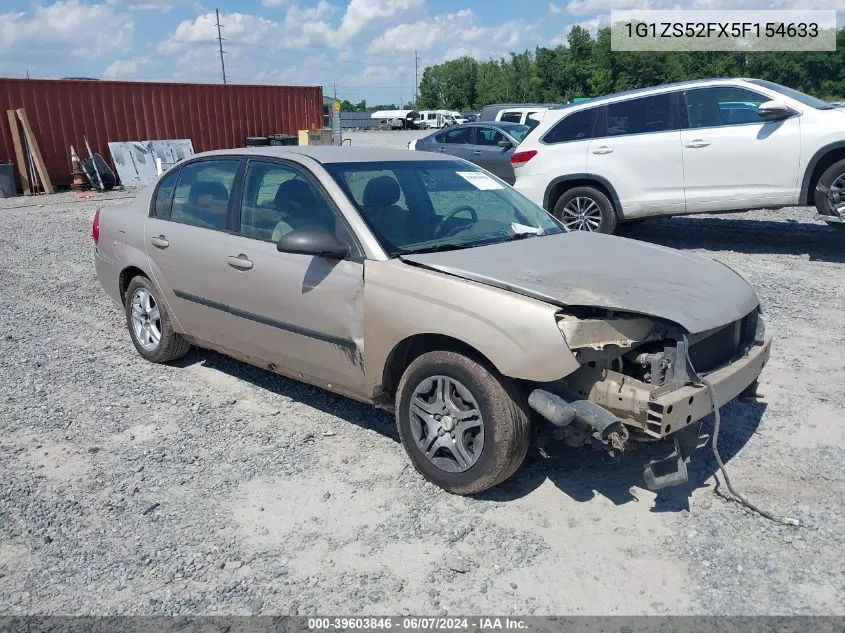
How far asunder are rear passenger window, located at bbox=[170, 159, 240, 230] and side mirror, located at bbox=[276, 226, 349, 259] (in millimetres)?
1005

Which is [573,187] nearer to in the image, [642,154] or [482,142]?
[642,154]

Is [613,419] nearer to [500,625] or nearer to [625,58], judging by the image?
[500,625]

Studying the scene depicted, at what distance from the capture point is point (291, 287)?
4.21 meters

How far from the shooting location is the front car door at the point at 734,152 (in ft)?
27.1

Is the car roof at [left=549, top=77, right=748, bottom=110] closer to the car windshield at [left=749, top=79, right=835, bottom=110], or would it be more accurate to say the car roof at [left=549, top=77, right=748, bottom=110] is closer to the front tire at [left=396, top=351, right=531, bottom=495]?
the car windshield at [left=749, top=79, right=835, bottom=110]

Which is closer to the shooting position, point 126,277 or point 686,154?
point 126,277

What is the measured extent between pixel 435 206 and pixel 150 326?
2533mm

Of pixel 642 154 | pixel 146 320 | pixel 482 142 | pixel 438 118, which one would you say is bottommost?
pixel 146 320

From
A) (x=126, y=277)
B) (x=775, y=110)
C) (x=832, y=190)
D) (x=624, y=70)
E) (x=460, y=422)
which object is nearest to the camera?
(x=460, y=422)

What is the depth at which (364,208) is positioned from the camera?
4129 millimetres

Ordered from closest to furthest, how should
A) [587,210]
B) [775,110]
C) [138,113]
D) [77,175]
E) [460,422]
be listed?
1. [460,422]
2. [775,110]
3. [587,210]
4. [77,175]
5. [138,113]

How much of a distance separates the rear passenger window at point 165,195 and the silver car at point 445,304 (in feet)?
0.08

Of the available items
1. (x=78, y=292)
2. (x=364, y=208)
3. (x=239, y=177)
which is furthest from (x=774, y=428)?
(x=78, y=292)

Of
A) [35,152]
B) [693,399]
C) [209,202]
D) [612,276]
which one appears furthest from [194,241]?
[35,152]
